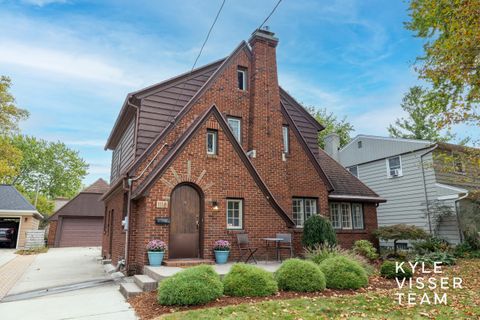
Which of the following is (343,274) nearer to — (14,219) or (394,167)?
(394,167)

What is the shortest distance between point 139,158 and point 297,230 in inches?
248

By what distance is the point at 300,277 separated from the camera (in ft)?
22.1

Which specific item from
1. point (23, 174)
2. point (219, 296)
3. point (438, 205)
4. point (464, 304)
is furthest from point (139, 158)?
point (23, 174)

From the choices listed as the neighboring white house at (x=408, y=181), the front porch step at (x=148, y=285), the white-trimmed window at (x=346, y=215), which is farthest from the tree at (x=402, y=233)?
the front porch step at (x=148, y=285)

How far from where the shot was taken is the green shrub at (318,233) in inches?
398

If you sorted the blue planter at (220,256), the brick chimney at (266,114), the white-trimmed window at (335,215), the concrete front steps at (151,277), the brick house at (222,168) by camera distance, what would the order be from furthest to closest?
the white-trimmed window at (335,215) < the brick chimney at (266,114) < the brick house at (222,168) < the blue planter at (220,256) < the concrete front steps at (151,277)

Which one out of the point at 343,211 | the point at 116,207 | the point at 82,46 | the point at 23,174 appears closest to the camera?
the point at 82,46

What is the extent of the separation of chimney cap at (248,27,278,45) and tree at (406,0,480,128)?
5.14 meters

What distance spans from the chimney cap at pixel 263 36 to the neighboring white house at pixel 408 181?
26.6ft

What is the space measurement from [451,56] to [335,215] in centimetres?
751

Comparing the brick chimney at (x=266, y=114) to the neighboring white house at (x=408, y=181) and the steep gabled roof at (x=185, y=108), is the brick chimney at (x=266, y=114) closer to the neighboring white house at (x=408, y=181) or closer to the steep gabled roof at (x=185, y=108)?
the steep gabled roof at (x=185, y=108)

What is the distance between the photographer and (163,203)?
9.00m

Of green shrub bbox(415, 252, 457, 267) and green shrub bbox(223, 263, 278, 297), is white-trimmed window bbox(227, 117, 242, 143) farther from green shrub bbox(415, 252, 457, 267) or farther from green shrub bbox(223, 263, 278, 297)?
green shrub bbox(415, 252, 457, 267)

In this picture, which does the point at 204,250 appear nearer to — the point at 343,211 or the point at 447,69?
the point at 343,211
